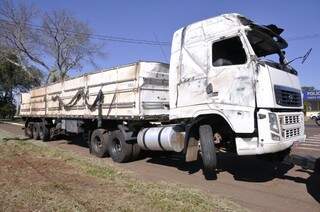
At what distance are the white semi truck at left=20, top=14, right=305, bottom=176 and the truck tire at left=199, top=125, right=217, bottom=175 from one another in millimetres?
21

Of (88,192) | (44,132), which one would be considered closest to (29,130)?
(44,132)

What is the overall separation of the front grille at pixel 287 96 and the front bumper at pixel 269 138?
220 millimetres

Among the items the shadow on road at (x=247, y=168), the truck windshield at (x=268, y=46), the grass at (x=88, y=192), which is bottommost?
the grass at (x=88, y=192)

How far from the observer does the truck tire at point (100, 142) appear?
12.4 metres

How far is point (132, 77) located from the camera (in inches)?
436

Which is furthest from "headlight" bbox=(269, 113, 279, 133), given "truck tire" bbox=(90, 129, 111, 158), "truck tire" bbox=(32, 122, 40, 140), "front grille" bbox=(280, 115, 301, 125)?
"truck tire" bbox=(32, 122, 40, 140)

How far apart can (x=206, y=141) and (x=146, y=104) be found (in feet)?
9.96

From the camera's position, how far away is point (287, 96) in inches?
317

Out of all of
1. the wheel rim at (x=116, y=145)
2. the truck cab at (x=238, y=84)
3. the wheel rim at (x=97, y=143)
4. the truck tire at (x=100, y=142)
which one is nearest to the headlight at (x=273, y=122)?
the truck cab at (x=238, y=84)

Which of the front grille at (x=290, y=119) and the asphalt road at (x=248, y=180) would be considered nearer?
Result: the asphalt road at (x=248, y=180)

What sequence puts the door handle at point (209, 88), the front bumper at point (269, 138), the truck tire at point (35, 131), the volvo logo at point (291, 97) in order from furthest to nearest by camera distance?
1. the truck tire at point (35, 131)
2. the door handle at point (209, 88)
3. the volvo logo at point (291, 97)
4. the front bumper at point (269, 138)

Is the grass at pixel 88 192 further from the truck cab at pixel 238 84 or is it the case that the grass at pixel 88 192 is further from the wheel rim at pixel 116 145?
the truck cab at pixel 238 84

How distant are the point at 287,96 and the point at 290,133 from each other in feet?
2.46

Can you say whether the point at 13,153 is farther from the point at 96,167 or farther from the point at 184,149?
the point at 184,149
